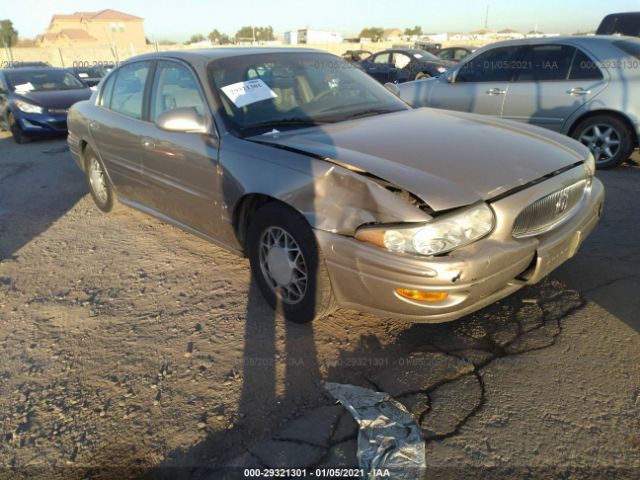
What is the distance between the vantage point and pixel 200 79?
3.35m

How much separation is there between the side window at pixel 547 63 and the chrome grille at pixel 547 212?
388 centimetres

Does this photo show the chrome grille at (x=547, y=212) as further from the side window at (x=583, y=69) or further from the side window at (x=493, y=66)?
the side window at (x=493, y=66)

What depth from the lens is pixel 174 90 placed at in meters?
3.61

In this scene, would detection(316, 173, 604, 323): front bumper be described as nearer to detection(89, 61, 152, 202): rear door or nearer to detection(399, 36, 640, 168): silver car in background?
detection(89, 61, 152, 202): rear door

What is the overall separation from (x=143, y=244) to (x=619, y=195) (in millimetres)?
4704

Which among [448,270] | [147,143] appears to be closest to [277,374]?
[448,270]

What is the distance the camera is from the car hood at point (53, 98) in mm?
9227

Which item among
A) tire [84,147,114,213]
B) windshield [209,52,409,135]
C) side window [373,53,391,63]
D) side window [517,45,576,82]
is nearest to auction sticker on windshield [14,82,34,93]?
tire [84,147,114,213]

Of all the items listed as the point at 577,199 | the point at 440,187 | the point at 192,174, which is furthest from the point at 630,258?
the point at 192,174

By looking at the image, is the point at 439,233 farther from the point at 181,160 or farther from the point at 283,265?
the point at 181,160

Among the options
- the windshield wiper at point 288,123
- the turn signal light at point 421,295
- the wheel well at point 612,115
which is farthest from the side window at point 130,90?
the wheel well at point 612,115

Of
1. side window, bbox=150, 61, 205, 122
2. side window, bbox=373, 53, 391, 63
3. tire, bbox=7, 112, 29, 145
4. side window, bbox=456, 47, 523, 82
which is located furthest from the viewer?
side window, bbox=373, 53, 391, 63

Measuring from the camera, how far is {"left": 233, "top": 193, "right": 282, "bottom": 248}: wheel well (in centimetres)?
295

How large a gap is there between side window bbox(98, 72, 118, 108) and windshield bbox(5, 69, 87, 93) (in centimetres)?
627
